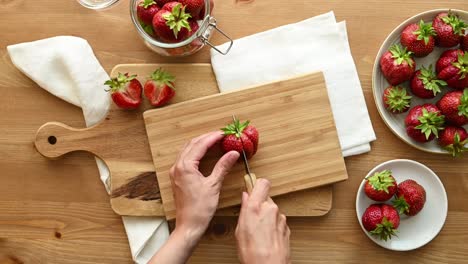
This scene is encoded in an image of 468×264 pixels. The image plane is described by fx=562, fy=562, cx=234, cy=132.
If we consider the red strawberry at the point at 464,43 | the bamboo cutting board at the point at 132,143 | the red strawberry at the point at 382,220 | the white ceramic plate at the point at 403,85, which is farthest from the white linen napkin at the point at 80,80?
the red strawberry at the point at 464,43

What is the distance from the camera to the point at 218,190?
135cm

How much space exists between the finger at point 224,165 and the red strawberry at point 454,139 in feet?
1.69

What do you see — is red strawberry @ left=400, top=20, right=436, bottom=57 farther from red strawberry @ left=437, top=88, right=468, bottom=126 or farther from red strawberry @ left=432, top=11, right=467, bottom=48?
red strawberry @ left=437, top=88, right=468, bottom=126

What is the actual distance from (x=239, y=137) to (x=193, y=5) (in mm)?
322

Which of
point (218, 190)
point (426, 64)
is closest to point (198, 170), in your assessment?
point (218, 190)

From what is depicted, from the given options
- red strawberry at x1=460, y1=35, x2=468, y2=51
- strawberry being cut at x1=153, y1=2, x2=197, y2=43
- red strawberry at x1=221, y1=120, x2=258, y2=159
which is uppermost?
strawberry being cut at x1=153, y1=2, x2=197, y2=43

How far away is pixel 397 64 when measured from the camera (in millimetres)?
1363

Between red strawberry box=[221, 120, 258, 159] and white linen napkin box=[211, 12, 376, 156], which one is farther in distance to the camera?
white linen napkin box=[211, 12, 376, 156]

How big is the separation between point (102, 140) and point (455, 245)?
3.09 ft

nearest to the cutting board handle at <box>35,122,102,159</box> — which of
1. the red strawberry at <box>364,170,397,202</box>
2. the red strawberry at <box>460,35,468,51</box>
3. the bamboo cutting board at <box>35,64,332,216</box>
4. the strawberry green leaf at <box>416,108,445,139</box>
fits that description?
the bamboo cutting board at <box>35,64,332,216</box>

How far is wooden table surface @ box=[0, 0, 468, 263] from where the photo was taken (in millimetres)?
1441

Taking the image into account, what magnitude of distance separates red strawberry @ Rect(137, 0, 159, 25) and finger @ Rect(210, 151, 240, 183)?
1.20ft

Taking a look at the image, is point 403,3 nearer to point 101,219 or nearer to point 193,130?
point 193,130

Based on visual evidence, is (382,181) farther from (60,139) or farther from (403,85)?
(60,139)
